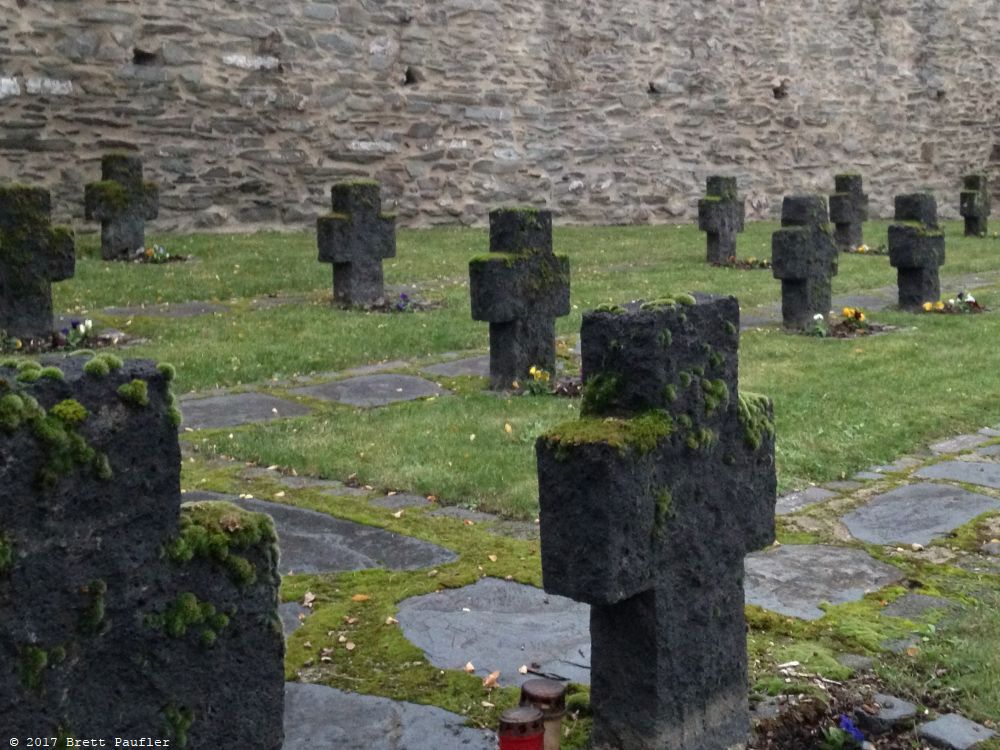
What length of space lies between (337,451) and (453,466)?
2.07 ft

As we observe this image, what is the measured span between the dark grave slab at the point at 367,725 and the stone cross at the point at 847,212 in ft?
43.9

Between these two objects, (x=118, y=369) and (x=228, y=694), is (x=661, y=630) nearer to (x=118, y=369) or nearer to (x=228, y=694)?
(x=228, y=694)

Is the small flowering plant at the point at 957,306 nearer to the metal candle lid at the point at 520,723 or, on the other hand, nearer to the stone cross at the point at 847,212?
the stone cross at the point at 847,212

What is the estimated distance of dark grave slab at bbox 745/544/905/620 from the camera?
4242mm

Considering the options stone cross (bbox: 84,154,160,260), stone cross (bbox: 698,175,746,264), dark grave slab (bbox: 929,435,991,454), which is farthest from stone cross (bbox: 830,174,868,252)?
dark grave slab (bbox: 929,435,991,454)

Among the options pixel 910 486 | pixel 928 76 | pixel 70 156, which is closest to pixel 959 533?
pixel 910 486

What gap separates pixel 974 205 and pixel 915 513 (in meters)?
13.8

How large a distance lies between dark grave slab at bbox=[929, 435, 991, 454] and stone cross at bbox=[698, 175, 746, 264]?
7.39 meters

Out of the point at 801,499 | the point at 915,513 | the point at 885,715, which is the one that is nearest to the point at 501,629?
the point at 885,715

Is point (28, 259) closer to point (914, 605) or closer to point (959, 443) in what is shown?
point (959, 443)

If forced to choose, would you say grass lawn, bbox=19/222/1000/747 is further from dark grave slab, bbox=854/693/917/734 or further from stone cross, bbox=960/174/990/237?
stone cross, bbox=960/174/990/237

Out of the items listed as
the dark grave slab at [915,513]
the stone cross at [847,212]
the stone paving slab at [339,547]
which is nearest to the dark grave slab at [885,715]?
the dark grave slab at [915,513]

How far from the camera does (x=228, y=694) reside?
2346 millimetres

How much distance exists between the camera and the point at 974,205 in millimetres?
17844
